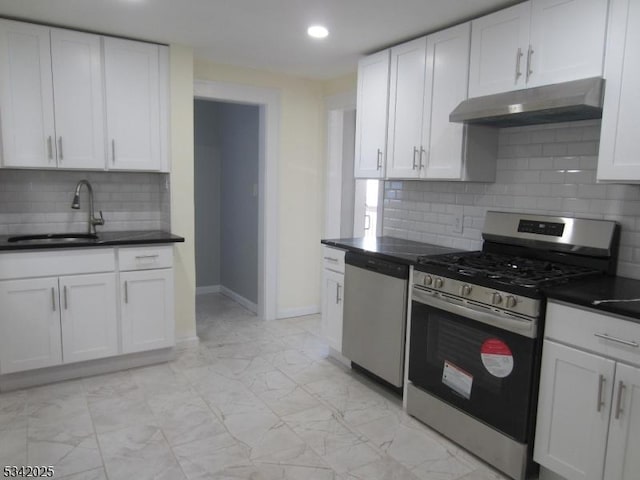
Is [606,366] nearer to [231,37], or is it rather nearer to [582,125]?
[582,125]

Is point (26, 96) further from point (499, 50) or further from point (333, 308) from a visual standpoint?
point (499, 50)

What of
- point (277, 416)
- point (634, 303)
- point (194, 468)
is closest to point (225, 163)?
point (277, 416)

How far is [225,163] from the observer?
214 inches

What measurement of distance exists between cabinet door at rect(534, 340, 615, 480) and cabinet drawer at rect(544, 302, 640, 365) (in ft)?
0.14

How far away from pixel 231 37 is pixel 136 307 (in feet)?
6.78

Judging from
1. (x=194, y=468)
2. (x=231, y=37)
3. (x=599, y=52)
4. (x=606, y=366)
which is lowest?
(x=194, y=468)

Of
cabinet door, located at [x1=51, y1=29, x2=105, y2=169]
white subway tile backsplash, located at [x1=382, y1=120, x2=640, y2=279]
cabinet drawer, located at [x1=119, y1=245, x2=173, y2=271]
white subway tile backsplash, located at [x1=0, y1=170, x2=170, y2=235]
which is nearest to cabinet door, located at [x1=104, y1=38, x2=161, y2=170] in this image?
cabinet door, located at [x1=51, y1=29, x2=105, y2=169]

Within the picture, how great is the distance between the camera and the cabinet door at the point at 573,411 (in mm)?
1901

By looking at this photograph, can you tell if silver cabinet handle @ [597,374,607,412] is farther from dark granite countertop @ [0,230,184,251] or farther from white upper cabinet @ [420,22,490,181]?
dark granite countertop @ [0,230,184,251]

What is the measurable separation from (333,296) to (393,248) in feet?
2.08

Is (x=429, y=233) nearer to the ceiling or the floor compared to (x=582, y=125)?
nearer to the floor

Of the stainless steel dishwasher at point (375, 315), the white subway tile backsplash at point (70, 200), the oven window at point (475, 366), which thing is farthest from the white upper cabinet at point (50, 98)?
the oven window at point (475, 366)

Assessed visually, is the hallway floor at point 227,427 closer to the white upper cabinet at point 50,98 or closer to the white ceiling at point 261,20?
the white upper cabinet at point 50,98

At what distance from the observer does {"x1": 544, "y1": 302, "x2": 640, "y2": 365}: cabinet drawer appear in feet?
5.89
